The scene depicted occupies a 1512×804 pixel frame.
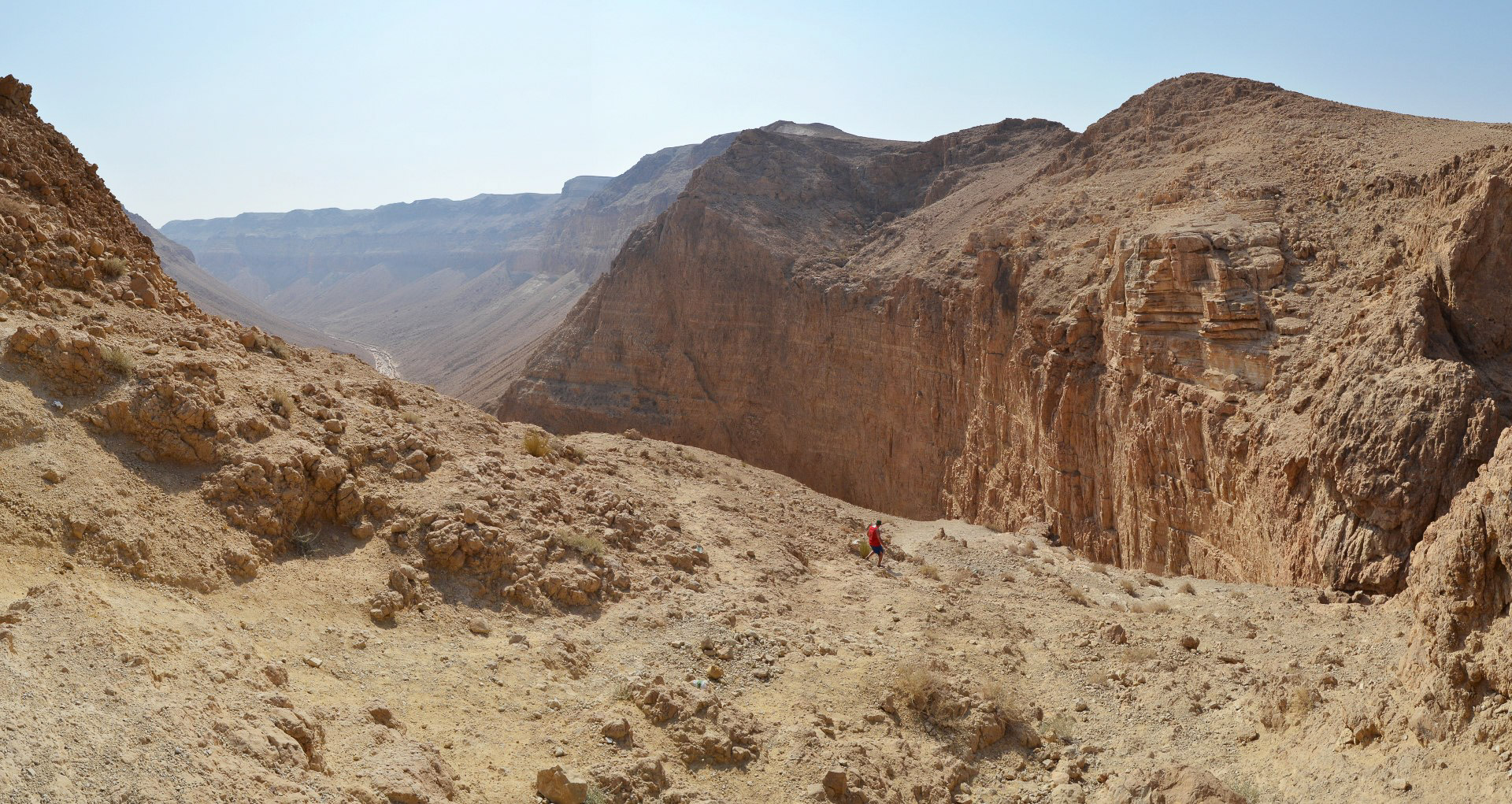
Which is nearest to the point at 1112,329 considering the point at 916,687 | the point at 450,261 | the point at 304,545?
the point at 916,687

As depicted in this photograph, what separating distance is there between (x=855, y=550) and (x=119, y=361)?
31.3ft

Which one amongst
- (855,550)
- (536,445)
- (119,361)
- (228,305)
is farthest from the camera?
(228,305)

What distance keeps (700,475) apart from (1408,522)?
9.86 m

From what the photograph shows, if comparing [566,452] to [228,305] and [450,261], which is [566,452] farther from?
[450,261]

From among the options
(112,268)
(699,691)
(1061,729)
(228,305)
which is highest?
(228,305)

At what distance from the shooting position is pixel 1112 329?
18312mm

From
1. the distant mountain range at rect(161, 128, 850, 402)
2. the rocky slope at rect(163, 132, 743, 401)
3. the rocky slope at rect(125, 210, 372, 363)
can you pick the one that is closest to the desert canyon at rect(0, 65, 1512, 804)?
the distant mountain range at rect(161, 128, 850, 402)

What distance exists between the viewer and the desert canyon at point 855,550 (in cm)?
567

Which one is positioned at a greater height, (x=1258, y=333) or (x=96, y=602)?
(x=1258, y=333)

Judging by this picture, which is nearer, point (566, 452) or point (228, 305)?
point (566, 452)

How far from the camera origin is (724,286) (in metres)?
34.3

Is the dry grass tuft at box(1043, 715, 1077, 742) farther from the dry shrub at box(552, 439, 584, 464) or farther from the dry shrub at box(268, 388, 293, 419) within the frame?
the dry shrub at box(268, 388, 293, 419)

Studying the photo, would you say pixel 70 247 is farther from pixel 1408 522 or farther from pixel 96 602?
pixel 1408 522

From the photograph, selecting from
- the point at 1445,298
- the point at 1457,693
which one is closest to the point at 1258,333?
the point at 1445,298
